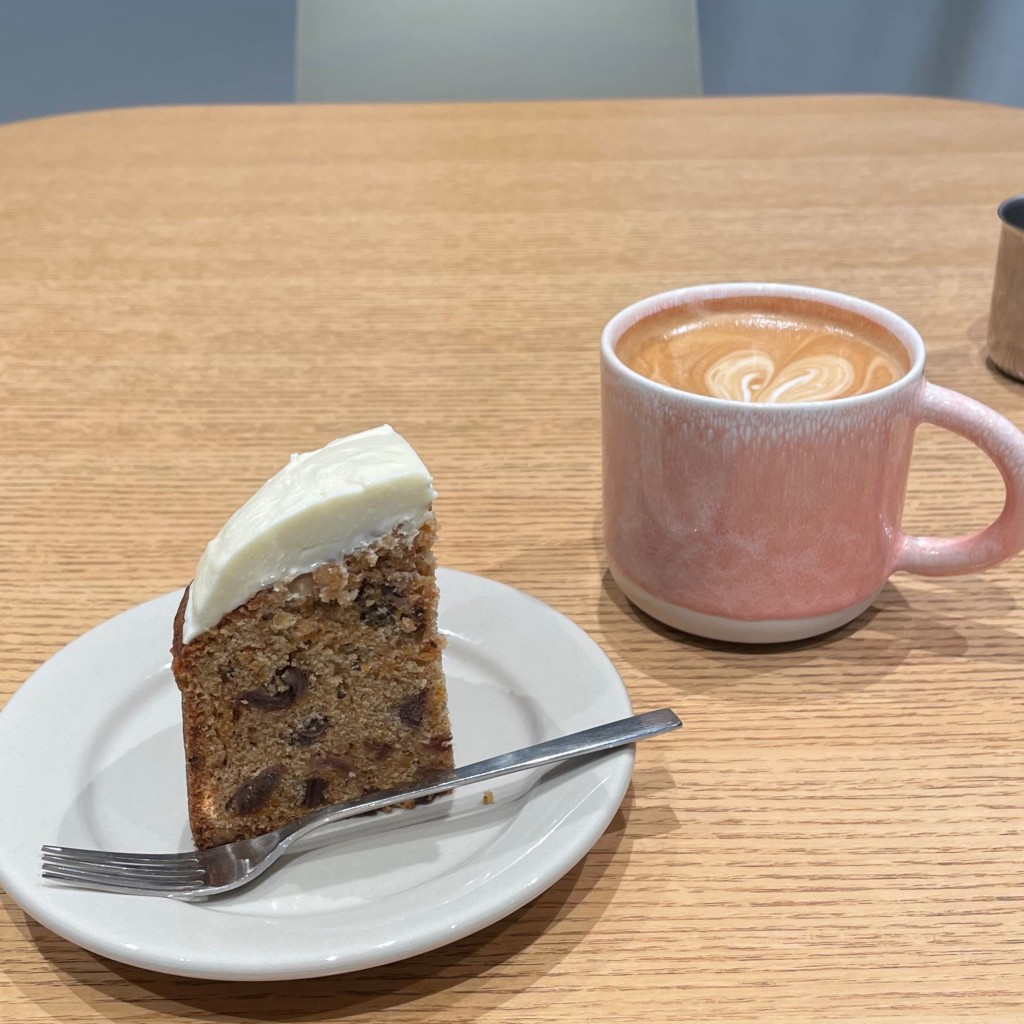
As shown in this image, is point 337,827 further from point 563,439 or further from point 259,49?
point 259,49

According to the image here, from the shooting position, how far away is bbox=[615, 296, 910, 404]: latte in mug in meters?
0.72

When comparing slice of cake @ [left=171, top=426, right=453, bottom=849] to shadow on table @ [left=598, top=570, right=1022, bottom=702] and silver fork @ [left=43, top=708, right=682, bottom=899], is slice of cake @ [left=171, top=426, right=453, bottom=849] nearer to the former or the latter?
silver fork @ [left=43, top=708, right=682, bottom=899]

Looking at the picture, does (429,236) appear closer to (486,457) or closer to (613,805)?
(486,457)

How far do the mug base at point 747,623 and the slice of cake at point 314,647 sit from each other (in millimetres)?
178

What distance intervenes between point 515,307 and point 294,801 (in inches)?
27.4

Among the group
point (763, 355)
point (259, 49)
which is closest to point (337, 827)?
point (763, 355)

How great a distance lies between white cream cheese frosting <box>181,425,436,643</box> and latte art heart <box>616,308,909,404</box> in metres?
0.22

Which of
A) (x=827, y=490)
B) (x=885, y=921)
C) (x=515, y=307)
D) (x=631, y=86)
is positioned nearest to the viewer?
(x=885, y=921)

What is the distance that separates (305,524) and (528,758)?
6.5 inches

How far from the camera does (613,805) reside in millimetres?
552

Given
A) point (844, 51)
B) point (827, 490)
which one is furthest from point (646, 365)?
point (844, 51)

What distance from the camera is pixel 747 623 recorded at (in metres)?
0.71

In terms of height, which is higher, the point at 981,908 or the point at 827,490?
the point at 827,490

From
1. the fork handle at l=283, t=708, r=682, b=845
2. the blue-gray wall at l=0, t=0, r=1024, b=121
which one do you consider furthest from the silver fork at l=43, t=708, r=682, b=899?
the blue-gray wall at l=0, t=0, r=1024, b=121
